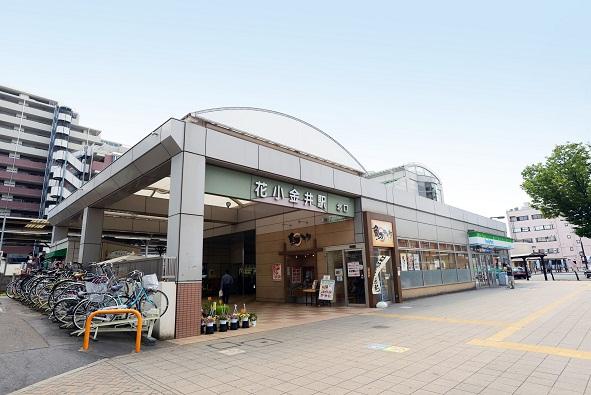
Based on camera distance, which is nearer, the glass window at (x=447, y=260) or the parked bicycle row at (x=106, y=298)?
the parked bicycle row at (x=106, y=298)

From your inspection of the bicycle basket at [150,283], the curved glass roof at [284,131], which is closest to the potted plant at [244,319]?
the bicycle basket at [150,283]

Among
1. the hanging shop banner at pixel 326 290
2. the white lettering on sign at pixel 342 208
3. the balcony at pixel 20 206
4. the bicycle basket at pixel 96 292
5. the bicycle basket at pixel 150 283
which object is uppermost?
the balcony at pixel 20 206

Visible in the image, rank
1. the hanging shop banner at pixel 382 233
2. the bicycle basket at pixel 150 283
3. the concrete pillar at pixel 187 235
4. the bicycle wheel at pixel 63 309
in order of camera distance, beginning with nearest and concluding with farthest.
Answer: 1. the bicycle basket at pixel 150 283
2. the concrete pillar at pixel 187 235
3. the bicycle wheel at pixel 63 309
4. the hanging shop banner at pixel 382 233

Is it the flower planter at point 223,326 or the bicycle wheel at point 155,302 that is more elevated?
the bicycle wheel at point 155,302

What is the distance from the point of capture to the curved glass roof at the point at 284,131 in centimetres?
1073

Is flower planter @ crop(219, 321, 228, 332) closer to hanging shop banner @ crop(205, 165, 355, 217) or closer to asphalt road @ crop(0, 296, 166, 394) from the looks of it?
asphalt road @ crop(0, 296, 166, 394)

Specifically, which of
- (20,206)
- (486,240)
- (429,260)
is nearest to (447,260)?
(429,260)

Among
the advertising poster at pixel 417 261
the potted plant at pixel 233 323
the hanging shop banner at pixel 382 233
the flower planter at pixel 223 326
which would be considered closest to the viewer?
the flower planter at pixel 223 326

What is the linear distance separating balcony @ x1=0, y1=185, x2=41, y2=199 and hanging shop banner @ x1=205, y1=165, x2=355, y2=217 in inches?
2455

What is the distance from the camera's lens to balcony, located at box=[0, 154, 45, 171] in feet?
181

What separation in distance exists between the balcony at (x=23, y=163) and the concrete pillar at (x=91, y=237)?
5537 cm

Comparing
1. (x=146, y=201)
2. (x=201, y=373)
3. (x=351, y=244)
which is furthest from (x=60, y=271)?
(x=351, y=244)

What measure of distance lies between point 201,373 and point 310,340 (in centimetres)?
301

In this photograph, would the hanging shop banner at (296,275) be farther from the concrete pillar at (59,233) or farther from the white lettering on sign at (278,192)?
the concrete pillar at (59,233)
